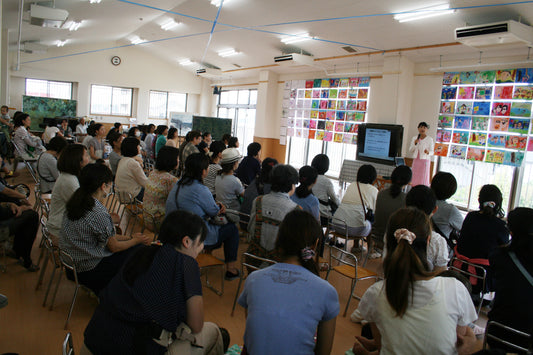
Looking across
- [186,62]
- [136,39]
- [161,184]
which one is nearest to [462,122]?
[161,184]

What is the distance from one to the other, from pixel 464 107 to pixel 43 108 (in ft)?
41.6

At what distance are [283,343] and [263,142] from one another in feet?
34.7

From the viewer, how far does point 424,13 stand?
18.9 ft

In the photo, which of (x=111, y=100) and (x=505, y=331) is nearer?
(x=505, y=331)

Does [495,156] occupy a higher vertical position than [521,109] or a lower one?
lower

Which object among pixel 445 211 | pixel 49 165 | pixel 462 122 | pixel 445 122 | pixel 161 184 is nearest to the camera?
pixel 445 211

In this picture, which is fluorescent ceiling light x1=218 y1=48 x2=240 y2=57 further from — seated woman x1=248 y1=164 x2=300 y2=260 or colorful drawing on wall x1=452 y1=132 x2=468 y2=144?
seated woman x1=248 y1=164 x2=300 y2=260

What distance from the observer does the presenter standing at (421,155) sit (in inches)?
276

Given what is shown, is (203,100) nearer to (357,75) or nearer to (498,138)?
(357,75)

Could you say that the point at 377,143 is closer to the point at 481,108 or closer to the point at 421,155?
the point at 421,155

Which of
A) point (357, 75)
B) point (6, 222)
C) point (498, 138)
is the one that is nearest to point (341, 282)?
point (6, 222)

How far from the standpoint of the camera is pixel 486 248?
284cm

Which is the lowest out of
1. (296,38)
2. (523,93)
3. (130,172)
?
(130,172)

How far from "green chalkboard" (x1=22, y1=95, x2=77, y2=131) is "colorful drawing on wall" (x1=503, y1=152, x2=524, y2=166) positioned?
43.1 ft
